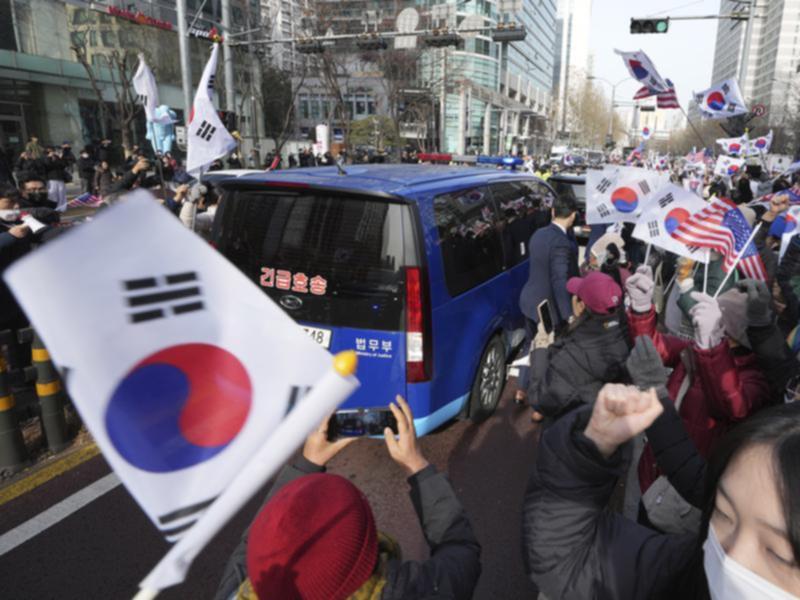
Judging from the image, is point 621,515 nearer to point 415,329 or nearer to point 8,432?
point 415,329

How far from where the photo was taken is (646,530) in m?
1.47

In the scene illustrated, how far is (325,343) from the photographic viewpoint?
→ 133 inches

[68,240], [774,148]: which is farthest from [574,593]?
[774,148]

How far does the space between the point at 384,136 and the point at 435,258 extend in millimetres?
45612

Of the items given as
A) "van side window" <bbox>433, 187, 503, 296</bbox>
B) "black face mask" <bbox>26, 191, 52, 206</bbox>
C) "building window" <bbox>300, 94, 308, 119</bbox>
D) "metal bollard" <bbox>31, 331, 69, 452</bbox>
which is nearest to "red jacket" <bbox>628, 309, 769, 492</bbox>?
"van side window" <bbox>433, 187, 503, 296</bbox>

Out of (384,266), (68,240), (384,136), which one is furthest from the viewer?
(384,136)

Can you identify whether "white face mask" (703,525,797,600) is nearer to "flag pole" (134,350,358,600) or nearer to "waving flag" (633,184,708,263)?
"flag pole" (134,350,358,600)

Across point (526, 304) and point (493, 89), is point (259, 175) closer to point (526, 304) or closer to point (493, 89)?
point (526, 304)

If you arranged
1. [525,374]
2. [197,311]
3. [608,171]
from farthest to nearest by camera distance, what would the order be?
1. [608,171]
2. [525,374]
3. [197,311]

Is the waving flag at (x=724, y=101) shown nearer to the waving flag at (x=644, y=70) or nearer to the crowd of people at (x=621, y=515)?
the waving flag at (x=644, y=70)

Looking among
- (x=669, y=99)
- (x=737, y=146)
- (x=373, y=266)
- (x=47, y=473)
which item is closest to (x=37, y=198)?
(x=47, y=473)

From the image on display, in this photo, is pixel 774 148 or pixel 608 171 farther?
pixel 774 148

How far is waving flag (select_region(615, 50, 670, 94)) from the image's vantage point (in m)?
10.8

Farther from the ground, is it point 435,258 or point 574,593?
point 435,258
